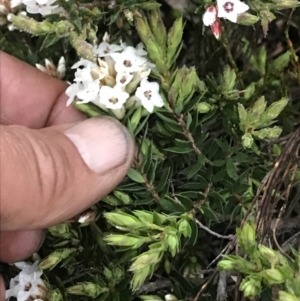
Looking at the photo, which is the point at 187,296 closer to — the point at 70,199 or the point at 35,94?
the point at 70,199

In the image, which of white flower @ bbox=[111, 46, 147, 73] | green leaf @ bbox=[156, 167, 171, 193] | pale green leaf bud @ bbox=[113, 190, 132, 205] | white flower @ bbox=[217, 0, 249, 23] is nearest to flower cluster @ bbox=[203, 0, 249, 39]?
white flower @ bbox=[217, 0, 249, 23]

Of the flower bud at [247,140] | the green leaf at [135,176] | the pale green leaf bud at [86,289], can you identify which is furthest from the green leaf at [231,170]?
the pale green leaf bud at [86,289]

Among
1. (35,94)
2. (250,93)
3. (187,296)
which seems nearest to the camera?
(187,296)

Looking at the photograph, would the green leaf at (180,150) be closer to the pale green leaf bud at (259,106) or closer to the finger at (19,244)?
the pale green leaf bud at (259,106)

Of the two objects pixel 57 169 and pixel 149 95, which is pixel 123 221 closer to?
pixel 57 169

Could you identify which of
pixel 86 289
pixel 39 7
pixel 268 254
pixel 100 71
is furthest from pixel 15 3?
pixel 268 254

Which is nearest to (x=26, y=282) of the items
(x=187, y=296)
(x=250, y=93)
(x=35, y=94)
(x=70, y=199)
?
(x=70, y=199)
